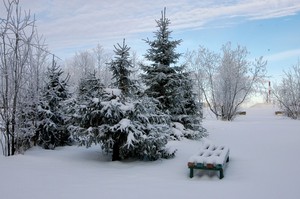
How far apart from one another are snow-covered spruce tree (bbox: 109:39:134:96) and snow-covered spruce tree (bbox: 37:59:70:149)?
223cm

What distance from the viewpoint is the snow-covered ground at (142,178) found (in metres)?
4.64

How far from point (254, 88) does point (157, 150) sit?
2009 centimetres

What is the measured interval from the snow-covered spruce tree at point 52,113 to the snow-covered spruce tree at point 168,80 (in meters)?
3.09

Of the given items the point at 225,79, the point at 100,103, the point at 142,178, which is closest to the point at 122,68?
the point at 100,103

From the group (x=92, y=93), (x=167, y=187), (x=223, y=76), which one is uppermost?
(x=223, y=76)

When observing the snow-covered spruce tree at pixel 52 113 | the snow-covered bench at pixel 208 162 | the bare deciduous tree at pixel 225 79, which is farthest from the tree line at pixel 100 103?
the bare deciduous tree at pixel 225 79

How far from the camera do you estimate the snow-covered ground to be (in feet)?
15.2

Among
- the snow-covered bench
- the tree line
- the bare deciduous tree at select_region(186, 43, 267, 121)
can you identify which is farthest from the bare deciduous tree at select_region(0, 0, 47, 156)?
the bare deciduous tree at select_region(186, 43, 267, 121)

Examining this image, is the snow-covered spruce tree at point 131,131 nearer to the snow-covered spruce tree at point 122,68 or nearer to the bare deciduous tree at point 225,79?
the snow-covered spruce tree at point 122,68

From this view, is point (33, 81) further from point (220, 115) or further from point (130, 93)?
point (220, 115)

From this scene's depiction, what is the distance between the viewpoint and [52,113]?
356 inches

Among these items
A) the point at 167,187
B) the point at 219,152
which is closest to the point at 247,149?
the point at 219,152

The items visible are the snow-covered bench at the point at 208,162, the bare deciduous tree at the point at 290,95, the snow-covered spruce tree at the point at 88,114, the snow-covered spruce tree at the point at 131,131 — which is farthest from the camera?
the bare deciduous tree at the point at 290,95

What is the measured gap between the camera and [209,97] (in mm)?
25531
